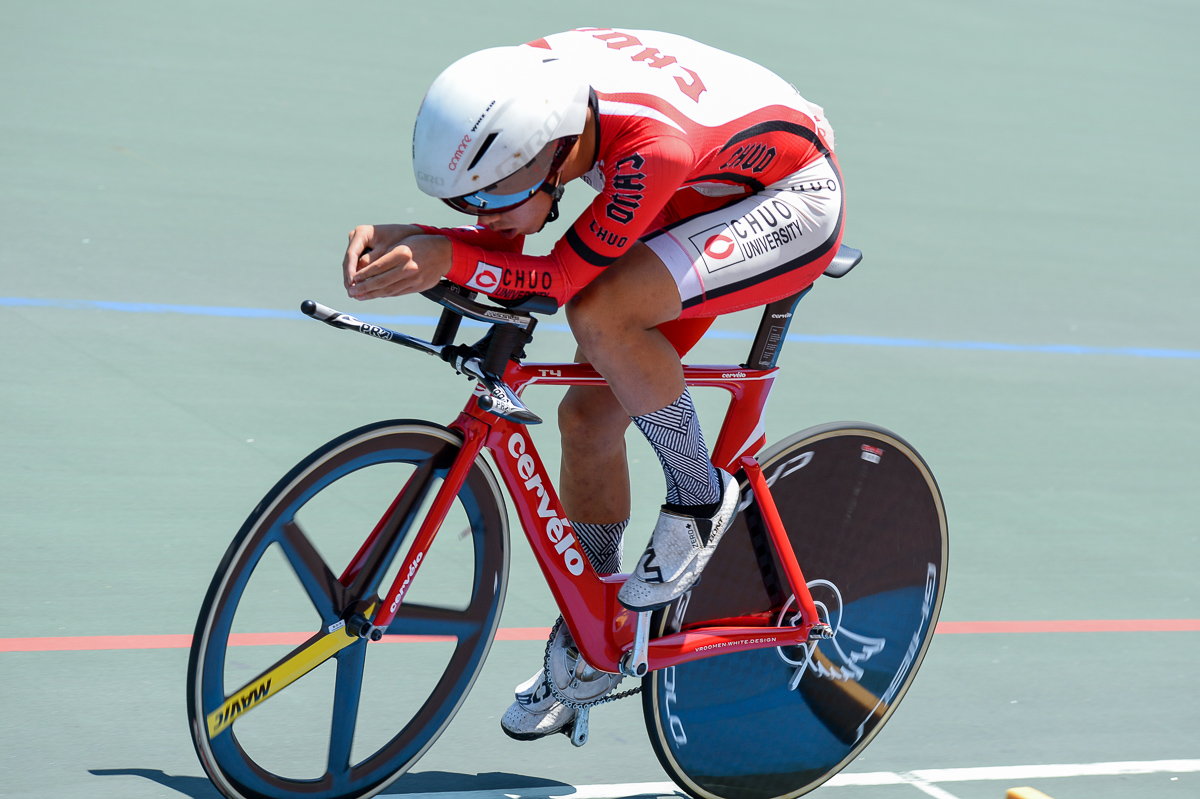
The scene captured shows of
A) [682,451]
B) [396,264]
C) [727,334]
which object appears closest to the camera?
[396,264]

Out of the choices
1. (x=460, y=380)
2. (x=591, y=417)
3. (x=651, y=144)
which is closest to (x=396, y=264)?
(x=651, y=144)

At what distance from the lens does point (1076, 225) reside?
9.48m

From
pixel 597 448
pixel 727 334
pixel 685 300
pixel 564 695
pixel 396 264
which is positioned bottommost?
pixel 727 334

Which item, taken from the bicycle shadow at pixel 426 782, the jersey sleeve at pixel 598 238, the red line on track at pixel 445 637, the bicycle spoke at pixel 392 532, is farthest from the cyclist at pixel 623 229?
the red line on track at pixel 445 637

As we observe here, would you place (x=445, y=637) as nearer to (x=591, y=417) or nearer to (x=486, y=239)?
(x=591, y=417)

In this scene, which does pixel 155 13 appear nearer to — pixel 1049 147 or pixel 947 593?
pixel 1049 147

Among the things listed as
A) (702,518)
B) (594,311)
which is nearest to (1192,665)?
(702,518)

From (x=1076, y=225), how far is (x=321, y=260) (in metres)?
5.21

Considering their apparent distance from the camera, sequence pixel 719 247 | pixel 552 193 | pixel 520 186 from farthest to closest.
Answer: pixel 719 247
pixel 552 193
pixel 520 186

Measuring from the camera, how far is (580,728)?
124 inches

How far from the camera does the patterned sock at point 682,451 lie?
2.81 meters

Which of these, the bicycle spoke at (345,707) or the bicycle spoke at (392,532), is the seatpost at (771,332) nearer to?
the bicycle spoke at (392,532)

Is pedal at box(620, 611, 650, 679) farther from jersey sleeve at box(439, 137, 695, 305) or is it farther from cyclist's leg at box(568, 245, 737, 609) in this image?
jersey sleeve at box(439, 137, 695, 305)

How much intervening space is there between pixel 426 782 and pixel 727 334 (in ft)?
13.1
